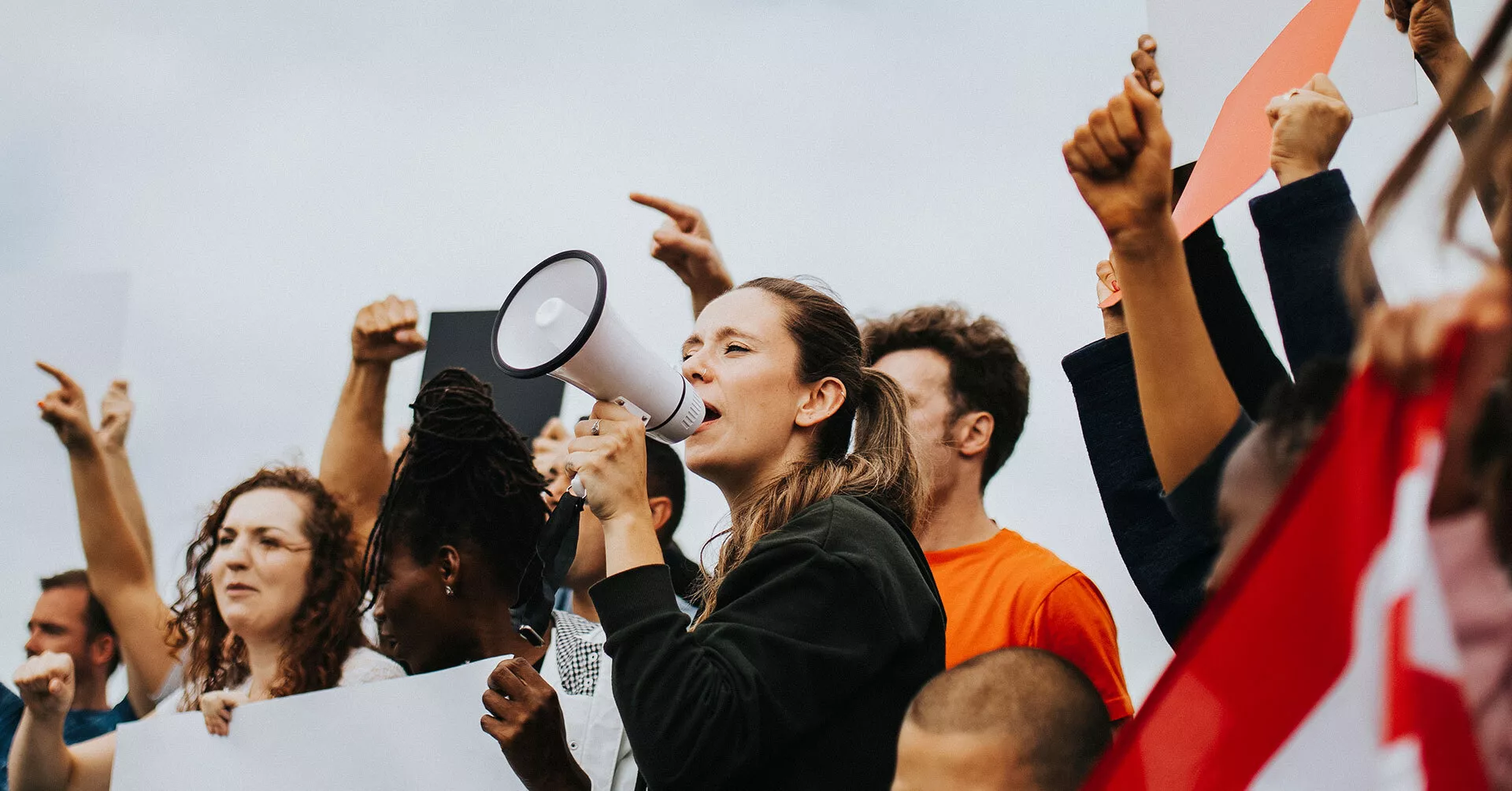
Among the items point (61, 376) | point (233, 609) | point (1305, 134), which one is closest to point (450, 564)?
point (233, 609)

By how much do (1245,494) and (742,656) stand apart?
81cm

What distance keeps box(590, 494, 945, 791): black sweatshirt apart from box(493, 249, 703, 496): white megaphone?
1.49 ft

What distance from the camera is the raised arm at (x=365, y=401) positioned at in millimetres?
3609

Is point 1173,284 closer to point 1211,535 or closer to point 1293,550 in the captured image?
point 1211,535

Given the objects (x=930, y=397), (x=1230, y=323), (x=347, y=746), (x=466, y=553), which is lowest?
(x=347, y=746)

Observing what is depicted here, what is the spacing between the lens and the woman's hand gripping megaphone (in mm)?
2242

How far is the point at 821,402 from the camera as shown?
2.72 meters

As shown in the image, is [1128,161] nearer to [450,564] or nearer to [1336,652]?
[1336,652]

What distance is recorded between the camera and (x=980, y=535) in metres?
3.30

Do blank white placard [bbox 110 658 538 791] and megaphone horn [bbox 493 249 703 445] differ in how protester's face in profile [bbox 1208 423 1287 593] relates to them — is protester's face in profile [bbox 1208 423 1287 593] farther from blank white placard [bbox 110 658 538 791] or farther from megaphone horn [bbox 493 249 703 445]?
blank white placard [bbox 110 658 538 791]

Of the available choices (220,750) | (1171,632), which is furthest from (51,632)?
(1171,632)

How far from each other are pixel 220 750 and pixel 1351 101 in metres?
2.44

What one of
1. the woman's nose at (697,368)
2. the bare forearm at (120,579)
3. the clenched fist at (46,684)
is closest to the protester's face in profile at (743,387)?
the woman's nose at (697,368)

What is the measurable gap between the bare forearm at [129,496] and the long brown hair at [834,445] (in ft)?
6.08
